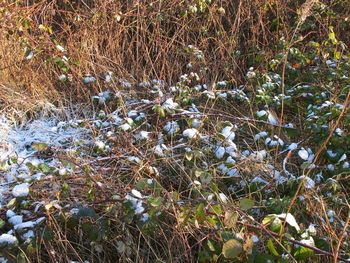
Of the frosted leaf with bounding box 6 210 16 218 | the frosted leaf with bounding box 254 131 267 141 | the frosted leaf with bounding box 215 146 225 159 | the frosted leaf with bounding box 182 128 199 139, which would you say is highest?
the frosted leaf with bounding box 182 128 199 139

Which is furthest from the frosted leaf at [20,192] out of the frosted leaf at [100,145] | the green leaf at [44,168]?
the frosted leaf at [100,145]

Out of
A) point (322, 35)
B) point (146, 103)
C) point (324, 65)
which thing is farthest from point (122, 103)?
point (322, 35)

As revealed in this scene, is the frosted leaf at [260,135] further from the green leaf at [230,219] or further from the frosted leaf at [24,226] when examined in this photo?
the frosted leaf at [24,226]

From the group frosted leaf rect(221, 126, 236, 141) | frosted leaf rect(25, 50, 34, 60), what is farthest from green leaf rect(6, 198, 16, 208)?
frosted leaf rect(25, 50, 34, 60)

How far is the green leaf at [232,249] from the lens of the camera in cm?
172

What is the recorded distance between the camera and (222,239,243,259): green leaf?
1.72 m

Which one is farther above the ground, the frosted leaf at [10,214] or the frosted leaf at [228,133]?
the frosted leaf at [228,133]

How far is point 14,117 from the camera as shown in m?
3.09

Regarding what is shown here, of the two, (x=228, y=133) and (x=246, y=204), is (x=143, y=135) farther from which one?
(x=246, y=204)

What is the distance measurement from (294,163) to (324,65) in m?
1.12

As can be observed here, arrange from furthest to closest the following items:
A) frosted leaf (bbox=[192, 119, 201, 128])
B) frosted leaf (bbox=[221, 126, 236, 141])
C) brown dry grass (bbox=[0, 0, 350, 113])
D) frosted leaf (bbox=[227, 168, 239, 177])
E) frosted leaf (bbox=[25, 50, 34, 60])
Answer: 1. brown dry grass (bbox=[0, 0, 350, 113])
2. frosted leaf (bbox=[25, 50, 34, 60])
3. frosted leaf (bbox=[192, 119, 201, 128])
4. frosted leaf (bbox=[221, 126, 236, 141])
5. frosted leaf (bbox=[227, 168, 239, 177])

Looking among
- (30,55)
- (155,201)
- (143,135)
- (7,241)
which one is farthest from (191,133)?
(30,55)

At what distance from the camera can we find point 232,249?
1.72 metres

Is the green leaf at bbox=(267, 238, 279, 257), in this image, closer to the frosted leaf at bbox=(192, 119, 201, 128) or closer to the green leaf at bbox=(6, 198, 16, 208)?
the frosted leaf at bbox=(192, 119, 201, 128)
